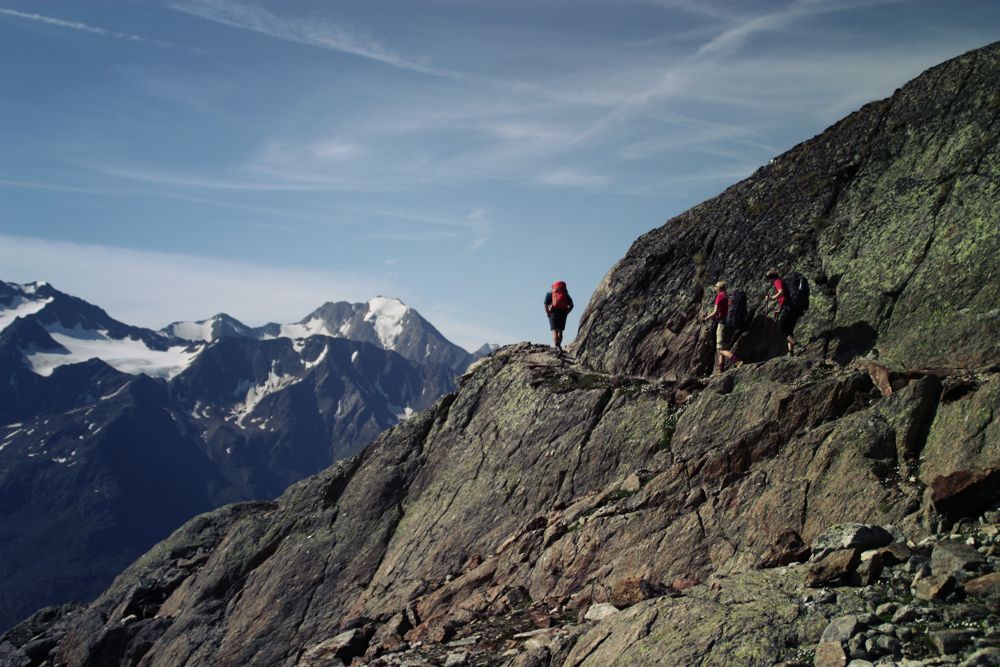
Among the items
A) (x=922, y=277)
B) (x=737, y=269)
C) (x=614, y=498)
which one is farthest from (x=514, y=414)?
(x=922, y=277)

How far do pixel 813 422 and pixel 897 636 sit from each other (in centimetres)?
1136

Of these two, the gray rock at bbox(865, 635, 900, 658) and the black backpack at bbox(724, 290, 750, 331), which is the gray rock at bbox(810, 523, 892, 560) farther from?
the black backpack at bbox(724, 290, 750, 331)

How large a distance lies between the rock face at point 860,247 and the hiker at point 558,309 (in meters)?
1.10

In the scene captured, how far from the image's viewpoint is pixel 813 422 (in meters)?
25.6

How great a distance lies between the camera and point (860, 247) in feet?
109

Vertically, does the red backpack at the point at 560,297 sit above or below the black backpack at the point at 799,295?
above

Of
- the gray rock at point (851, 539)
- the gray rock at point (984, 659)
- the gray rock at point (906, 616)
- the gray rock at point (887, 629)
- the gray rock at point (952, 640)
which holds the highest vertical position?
the gray rock at point (851, 539)

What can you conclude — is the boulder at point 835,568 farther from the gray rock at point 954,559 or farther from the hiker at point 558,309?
the hiker at point 558,309

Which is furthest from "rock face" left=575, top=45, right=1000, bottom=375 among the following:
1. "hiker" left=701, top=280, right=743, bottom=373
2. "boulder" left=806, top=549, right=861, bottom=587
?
"boulder" left=806, top=549, right=861, bottom=587

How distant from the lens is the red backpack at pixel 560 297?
138 ft

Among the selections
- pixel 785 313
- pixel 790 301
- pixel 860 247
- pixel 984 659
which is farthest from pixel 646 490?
pixel 860 247

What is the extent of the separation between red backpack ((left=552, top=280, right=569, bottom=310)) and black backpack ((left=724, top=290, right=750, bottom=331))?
10012 millimetres

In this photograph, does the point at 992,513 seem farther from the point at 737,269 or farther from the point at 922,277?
the point at 737,269

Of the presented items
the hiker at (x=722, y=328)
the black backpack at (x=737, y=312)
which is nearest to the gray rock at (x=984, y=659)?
the hiker at (x=722, y=328)
